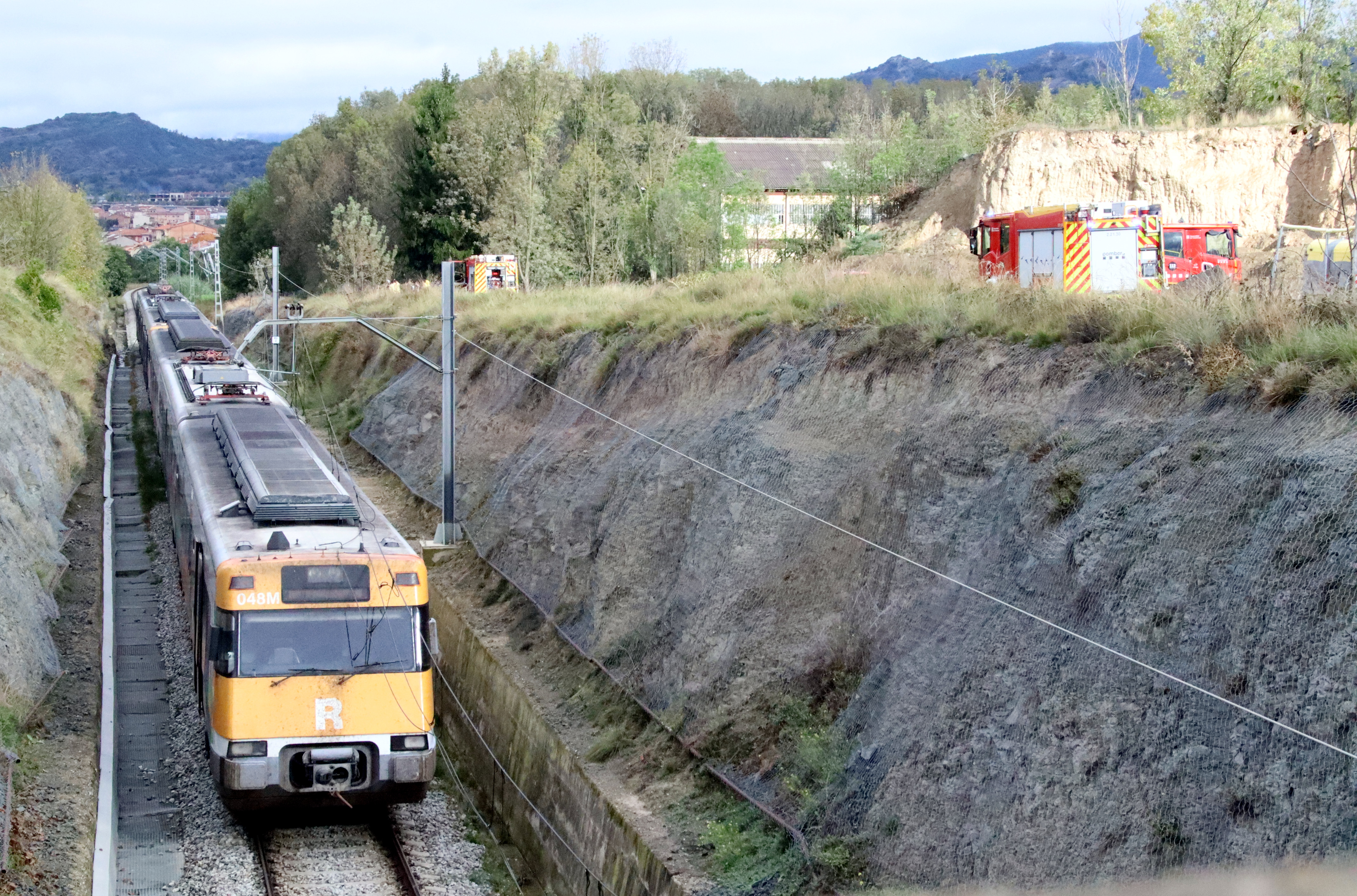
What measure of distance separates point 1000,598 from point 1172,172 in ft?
85.8

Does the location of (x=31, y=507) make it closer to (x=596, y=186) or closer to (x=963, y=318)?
(x=963, y=318)

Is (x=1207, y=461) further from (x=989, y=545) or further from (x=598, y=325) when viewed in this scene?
(x=598, y=325)

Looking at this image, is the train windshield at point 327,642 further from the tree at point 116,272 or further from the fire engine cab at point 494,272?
the tree at point 116,272

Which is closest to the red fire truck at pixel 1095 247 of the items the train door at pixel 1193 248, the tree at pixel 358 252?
the train door at pixel 1193 248

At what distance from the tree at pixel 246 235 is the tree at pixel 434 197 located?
26.2m

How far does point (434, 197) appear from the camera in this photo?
60750 millimetres

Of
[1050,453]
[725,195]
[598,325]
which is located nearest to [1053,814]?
[1050,453]

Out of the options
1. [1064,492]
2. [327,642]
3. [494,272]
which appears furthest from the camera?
[494,272]

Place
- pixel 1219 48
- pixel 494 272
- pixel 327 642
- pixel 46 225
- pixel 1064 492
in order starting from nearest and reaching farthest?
pixel 1064 492 < pixel 327 642 < pixel 1219 48 < pixel 494 272 < pixel 46 225

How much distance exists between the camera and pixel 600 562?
59.1ft

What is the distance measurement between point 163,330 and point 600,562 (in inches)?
1162

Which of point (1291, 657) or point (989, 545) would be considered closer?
point (1291, 657)

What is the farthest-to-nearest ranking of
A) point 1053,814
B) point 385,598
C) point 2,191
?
point 2,191
point 385,598
point 1053,814

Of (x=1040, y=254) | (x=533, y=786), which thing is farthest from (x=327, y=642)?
(x=1040, y=254)
